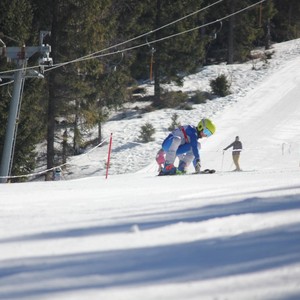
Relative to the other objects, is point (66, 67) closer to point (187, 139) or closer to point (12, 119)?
point (12, 119)

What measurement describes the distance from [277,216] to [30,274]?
216 cm

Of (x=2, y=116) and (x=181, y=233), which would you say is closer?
(x=181, y=233)

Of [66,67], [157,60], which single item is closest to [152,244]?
[66,67]

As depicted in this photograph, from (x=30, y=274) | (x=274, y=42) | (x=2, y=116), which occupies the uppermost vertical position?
(x=274, y=42)

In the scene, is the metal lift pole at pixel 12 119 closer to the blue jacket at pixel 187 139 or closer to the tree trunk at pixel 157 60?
the blue jacket at pixel 187 139

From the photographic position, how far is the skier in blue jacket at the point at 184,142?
13.9 meters

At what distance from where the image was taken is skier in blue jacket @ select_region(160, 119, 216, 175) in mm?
13867

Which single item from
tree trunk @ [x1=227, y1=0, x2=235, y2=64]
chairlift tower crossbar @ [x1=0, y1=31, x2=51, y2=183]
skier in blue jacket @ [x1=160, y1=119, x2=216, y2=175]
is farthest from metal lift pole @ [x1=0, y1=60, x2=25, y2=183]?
tree trunk @ [x1=227, y1=0, x2=235, y2=64]

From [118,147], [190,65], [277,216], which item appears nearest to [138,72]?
[190,65]

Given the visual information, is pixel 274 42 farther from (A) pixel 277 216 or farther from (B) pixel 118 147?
(A) pixel 277 216

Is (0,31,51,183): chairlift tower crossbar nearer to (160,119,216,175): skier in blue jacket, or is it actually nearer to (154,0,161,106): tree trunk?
(160,119,216,175): skier in blue jacket

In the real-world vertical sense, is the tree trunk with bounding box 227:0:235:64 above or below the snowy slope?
above

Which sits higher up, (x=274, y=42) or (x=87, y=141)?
(x=274, y=42)

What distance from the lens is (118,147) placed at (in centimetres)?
2878
